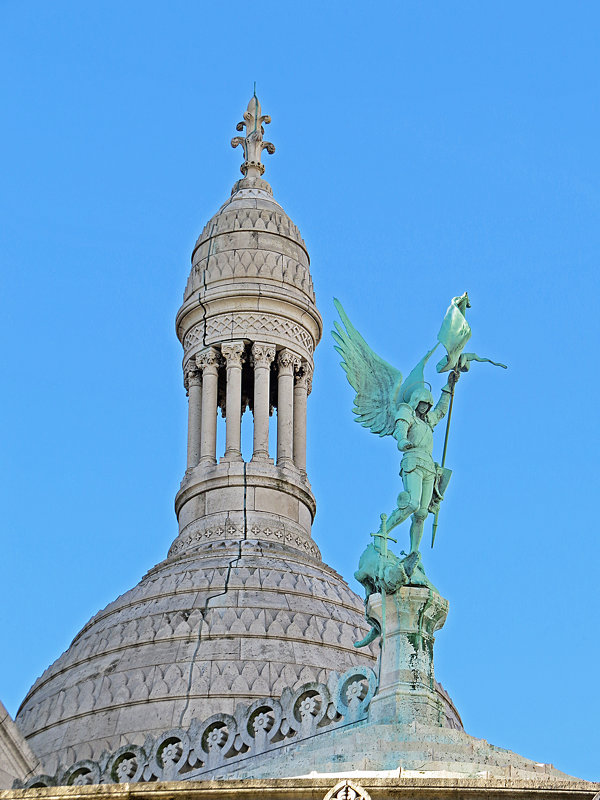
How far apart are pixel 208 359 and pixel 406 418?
17576 millimetres

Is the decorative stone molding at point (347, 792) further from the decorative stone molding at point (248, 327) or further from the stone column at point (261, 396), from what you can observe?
the decorative stone molding at point (248, 327)

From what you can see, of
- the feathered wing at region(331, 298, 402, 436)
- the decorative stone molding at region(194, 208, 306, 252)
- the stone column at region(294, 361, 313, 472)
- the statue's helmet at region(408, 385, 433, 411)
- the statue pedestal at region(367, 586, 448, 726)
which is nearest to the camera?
the statue pedestal at region(367, 586, 448, 726)

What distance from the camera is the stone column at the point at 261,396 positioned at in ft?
150

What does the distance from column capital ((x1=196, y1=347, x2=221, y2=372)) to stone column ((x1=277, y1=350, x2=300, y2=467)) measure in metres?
1.36

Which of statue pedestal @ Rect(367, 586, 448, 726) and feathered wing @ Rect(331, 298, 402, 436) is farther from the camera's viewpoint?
feathered wing @ Rect(331, 298, 402, 436)

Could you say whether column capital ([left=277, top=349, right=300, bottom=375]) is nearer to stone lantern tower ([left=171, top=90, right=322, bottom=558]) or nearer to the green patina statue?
stone lantern tower ([left=171, top=90, right=322, bottom=558])

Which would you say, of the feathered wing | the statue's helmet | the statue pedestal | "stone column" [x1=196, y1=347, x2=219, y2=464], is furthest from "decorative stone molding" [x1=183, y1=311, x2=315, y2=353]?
the statue pedestal

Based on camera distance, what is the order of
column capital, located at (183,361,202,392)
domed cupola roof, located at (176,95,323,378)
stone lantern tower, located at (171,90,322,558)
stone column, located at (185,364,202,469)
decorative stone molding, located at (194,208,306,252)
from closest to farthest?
stone lantern tower, located at (171,90,322,558)
stone column, located at (185,364,202,469)
domed cupola roof, located at (176,95,323,378)
column capital, located at (183,361,202,392)
decorative stone molding, located at (194,208,306,252)

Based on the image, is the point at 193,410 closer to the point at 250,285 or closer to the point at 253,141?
the point at 250,285

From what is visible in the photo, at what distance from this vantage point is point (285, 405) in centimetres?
4631

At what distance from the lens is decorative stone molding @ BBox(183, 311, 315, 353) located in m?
46.7

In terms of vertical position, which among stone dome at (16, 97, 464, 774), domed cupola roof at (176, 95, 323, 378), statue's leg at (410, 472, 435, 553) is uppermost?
domed cupola roof at (176, 95, 323, 378)

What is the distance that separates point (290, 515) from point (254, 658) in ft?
24.6

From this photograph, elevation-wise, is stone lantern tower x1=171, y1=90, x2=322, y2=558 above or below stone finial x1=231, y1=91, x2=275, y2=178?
below
